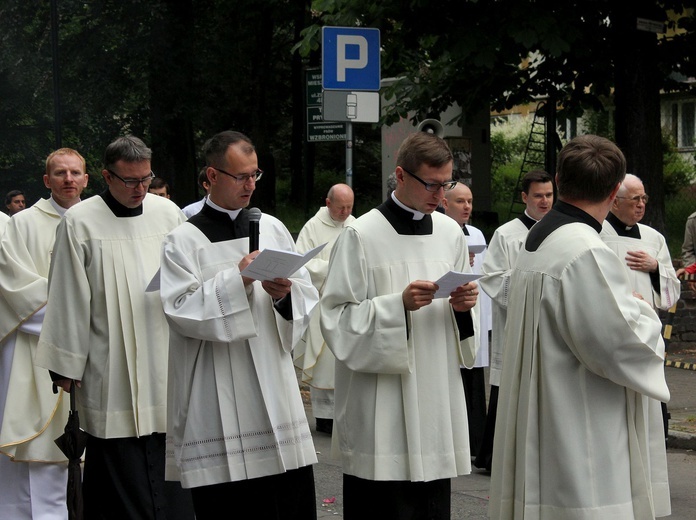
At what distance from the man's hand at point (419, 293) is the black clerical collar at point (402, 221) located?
359 millimetres

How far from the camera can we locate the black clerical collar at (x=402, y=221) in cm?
530

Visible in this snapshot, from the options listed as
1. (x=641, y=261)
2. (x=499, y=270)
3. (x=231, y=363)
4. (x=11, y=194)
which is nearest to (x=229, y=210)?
(x=231, y=363)

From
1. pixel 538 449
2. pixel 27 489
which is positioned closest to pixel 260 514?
pixel 538 449

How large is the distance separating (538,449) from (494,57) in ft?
31.5

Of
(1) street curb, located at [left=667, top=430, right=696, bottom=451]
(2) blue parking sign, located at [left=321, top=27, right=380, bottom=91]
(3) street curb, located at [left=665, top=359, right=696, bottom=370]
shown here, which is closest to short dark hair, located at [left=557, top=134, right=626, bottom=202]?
(1) street curb, located at [left=667, top=430, right=696, bottom=451]

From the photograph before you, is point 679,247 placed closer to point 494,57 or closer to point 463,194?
point 494,57

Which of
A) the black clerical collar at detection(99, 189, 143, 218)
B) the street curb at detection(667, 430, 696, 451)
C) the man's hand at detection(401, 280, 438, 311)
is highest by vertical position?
the black clerical collar at detection(99, 189, 143, 218)

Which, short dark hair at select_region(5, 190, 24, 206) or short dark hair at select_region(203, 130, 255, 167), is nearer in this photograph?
short dark hair at select_region(203, 130, 255, 167)

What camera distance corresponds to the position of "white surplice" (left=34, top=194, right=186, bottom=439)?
5.89 metres

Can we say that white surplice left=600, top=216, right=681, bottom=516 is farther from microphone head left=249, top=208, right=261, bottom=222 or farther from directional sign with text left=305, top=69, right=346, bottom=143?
directional sign with text left=305, top=69, right=346, bottom=143

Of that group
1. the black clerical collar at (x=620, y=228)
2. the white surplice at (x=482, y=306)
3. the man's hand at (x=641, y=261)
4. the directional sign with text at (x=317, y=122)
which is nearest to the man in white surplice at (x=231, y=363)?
the man's hand at (x=641, y=261)

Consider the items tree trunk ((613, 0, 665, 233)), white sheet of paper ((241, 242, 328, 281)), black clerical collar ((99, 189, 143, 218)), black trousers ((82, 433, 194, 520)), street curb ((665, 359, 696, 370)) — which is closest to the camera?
white sheet of paper ((241, 242, 328, 281))

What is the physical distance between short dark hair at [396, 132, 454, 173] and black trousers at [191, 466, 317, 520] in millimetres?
1441

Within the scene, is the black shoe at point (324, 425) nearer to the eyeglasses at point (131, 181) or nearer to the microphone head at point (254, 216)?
the eyeglasses at point (131, 181)
